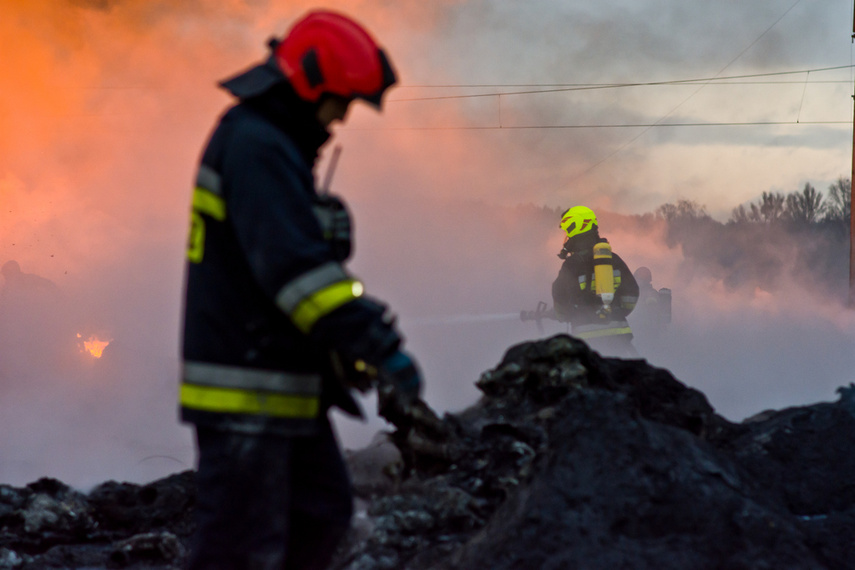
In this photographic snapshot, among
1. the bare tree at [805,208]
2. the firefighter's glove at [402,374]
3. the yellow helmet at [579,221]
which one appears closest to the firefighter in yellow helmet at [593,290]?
the yellow helmet at [579,221]

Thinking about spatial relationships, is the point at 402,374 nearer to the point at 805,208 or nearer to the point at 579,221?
the point at 579,221

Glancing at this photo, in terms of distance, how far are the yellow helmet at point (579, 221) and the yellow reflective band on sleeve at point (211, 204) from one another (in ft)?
18.2

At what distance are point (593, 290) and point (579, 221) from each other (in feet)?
2.15

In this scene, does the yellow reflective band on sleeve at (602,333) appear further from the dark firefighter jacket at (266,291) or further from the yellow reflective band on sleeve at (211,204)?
the yellow reflective band on sleeve at (211,204)

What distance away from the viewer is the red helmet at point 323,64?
6.82 ft

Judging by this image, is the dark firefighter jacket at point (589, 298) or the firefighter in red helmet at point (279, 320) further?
the dark firefighter jacket at point (589, 298)

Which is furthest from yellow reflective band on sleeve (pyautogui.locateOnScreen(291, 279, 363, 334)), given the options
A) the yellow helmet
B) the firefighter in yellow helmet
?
the yellow helmet

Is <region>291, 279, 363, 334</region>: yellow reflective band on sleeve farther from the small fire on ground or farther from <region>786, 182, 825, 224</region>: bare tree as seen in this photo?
<region>786, 182, 825, 224</region>: bare tree

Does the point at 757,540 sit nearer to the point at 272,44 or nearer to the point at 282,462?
the point at 282,462

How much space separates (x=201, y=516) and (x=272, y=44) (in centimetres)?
130

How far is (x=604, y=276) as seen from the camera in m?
7.01

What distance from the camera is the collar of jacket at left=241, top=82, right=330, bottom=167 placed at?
210cm

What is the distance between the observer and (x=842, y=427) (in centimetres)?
439

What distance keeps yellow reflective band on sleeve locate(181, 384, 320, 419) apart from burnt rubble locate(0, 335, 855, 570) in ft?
4.58
